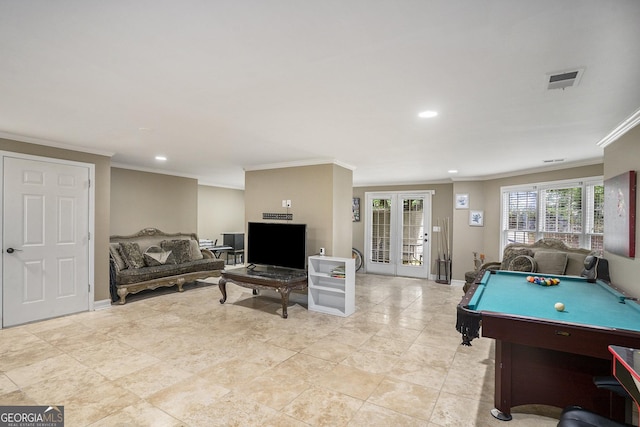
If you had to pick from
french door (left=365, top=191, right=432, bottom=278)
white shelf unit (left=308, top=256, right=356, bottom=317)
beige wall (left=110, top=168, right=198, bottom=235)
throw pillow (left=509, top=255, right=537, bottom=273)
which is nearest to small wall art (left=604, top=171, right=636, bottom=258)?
throw pillow (left=509, top=255, right=537, bottom=273)

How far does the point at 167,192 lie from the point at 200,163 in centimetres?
176

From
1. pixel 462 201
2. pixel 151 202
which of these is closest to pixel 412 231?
pixel 462 201

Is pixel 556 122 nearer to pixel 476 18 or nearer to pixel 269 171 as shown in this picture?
pixel 476 18

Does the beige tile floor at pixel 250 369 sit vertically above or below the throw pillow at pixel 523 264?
below

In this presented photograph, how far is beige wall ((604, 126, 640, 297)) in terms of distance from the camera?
283 cm

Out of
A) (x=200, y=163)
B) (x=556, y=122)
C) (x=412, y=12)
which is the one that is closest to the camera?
(x=412, y=12)

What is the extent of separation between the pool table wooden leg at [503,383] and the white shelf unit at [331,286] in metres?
2.44

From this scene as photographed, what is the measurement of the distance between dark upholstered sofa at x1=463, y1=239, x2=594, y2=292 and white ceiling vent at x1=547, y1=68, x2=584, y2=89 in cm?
359

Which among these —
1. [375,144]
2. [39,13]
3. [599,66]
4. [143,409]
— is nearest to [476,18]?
[599,66]

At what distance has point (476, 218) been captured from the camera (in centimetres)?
696

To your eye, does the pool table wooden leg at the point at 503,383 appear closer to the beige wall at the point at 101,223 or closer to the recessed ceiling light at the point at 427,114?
the recessed ceiling light at the point at 427,114

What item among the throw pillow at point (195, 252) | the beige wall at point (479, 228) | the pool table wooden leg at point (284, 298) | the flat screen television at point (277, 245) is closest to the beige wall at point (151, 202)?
the throw pillow at point (195, 252)

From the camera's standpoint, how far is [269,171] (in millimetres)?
5637

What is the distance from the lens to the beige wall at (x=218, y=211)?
344 inches
